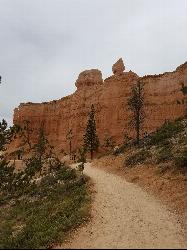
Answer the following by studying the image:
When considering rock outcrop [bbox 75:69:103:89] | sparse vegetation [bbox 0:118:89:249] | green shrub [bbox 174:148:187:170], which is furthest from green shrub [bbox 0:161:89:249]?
rock outcrop [bbox 75:69:103:89]

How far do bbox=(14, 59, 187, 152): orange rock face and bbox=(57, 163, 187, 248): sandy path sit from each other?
6208 cm

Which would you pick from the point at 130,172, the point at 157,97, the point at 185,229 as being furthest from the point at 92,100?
the point at 185,229

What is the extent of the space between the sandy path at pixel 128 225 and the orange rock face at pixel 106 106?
62.1 m

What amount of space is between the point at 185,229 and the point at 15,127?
11339mm

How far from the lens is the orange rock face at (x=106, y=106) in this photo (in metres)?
88.7

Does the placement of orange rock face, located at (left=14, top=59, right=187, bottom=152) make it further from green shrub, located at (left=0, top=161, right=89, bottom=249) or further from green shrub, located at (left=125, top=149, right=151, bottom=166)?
green shrub, located at (left=0, top=161, right=89, bottom=249)

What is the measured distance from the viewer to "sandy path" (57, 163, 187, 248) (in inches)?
652

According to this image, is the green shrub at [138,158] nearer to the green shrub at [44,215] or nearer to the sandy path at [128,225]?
the green shrub at [44,215]

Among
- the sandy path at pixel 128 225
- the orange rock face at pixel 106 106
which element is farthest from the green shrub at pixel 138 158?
the orange rock face at pixel 106 106

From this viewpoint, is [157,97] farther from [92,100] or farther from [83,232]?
[83,232]

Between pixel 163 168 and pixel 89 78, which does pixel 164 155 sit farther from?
pixel 89 78

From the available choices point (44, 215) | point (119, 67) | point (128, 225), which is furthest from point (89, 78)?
point (128, 225)

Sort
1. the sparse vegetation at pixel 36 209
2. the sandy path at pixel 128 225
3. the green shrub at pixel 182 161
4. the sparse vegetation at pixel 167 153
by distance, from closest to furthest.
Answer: the sandy path at pixel 128 225 → the sparse vegetation at pixel 36 209 → the green shrub at pixel 182 161 → the sparse vegetation at pixel 167 153

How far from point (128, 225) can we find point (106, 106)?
3197 inches
